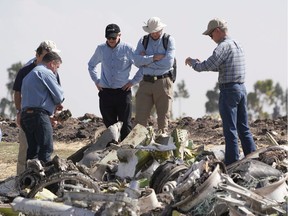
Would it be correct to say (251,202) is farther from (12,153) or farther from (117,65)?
(12,153)

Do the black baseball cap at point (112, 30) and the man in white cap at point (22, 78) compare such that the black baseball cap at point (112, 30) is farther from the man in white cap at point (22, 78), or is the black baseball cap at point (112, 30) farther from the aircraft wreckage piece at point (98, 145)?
the man in white cap at point (22, 78)

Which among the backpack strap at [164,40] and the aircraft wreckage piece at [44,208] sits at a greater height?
the backpack strap at [164,40]

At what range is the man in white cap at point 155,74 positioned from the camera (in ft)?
43.8

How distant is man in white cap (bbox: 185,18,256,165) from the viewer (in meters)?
11.8

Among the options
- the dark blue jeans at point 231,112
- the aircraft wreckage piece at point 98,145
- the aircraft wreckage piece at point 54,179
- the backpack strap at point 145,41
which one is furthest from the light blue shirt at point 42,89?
the backpack strap at point 145,41

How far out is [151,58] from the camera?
13305 mm

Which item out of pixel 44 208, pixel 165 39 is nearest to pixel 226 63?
pixel 165 39

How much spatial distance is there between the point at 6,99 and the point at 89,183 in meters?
52.2

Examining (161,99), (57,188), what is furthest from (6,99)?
(57,188)

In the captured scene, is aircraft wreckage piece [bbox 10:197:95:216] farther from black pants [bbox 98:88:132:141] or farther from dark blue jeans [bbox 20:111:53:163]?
black pants [bbox 98:88:132:141]

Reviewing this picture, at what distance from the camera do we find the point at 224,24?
11914 mm

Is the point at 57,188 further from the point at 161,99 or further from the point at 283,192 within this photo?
the point at 161,99

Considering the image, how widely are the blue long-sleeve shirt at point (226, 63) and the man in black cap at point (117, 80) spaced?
6.40 feet

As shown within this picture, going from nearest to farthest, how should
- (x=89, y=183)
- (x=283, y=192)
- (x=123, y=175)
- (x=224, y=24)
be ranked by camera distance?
1. (x=283, y=192)
2. (x=89, y=183)
3. (x=123, y=175)
4. (x=224, y=24)
